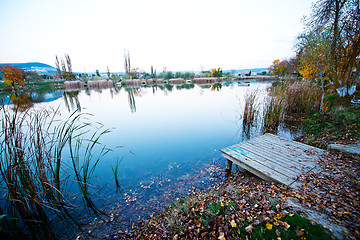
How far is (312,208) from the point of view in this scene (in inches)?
82.1

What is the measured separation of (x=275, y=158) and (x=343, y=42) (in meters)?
8.51

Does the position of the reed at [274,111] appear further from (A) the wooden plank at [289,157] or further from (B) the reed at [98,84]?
(B) the reed at [98,84]

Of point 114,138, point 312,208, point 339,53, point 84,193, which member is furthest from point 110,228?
point 339,53

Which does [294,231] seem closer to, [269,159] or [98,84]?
[269,159]

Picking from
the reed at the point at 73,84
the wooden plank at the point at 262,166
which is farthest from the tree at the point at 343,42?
the reed at the point at 73,84

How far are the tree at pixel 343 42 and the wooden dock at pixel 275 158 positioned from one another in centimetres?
592

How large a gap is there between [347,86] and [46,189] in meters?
12.5

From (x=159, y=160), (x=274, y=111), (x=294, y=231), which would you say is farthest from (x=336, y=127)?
(x=159, y=160)

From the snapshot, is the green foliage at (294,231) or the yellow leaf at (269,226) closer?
the green foliage at (294,231)

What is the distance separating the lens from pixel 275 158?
3.75 m

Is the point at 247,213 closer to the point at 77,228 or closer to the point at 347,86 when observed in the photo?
the point at 77,228

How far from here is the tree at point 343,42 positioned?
6551 millimetres

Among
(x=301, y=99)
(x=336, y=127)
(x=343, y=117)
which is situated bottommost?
(x=336, y=127)

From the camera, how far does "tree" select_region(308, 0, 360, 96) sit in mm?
6551
